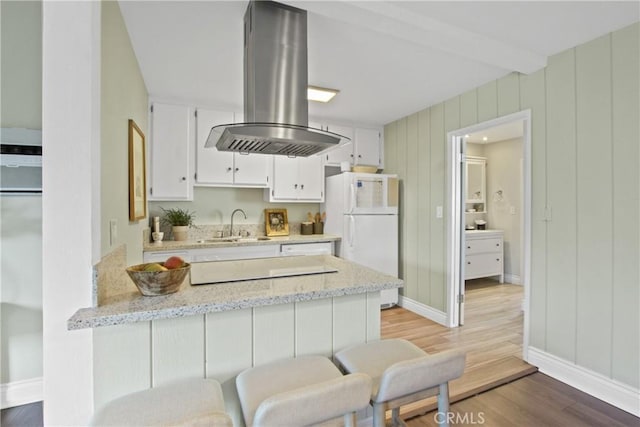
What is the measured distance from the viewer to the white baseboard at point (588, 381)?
186 centimetres

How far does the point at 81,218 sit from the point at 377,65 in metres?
2.18

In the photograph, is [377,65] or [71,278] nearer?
[71,278]

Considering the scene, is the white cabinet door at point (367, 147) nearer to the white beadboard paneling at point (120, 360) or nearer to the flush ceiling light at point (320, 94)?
the flush ceiling light at point (320, 94)

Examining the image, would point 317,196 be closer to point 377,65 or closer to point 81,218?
point 377,65

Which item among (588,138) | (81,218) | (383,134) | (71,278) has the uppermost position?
Answer: (383,134)

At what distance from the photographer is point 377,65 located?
2410 millimetres

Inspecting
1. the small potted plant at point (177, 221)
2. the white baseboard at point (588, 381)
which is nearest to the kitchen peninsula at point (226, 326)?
the white baseboard at point (588, 381)

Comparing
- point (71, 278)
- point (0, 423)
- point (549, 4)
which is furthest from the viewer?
point (0, 423)

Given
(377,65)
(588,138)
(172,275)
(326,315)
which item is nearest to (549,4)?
(588,138)

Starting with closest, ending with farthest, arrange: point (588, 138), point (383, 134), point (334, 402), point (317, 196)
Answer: point (334, 402) → point (588, 138) → point (317, 196) → point (383, 134)

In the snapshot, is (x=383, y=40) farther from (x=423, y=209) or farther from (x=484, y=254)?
(x=484, y=254)

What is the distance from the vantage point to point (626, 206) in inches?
74.1

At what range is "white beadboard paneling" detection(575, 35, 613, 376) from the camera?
197cm

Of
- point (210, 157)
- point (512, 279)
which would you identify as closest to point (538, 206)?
point (210, 157)
